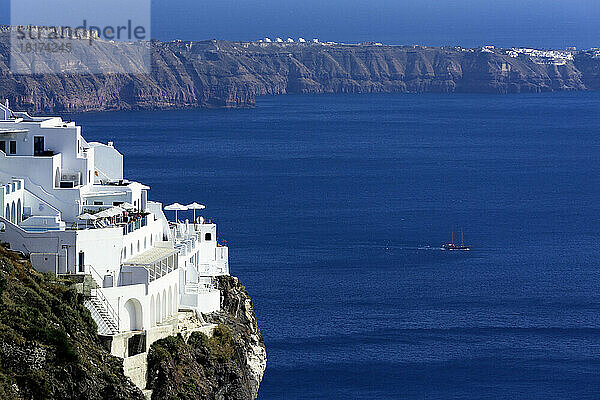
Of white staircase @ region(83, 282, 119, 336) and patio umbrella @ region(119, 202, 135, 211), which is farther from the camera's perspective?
patio umbrella @ region(119, 202, 135, 211)

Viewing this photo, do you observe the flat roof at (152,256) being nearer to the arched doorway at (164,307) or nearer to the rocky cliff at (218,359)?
the arched doorway at (164,307)

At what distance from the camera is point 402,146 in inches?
7633

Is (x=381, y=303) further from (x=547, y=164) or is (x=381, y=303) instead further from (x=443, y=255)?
(x=547, y=164)

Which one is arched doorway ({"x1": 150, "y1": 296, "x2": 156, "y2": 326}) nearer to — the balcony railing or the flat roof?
the flat roof

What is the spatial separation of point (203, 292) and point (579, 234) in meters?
71.3

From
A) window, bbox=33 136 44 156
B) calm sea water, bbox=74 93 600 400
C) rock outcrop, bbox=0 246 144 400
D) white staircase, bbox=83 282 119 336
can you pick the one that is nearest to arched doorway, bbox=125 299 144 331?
white staircase, bbox=83 282 119 336

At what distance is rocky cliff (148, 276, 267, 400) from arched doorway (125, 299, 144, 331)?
75cm

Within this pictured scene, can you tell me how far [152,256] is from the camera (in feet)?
129

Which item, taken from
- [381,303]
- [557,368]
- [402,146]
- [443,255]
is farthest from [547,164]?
[557,368]

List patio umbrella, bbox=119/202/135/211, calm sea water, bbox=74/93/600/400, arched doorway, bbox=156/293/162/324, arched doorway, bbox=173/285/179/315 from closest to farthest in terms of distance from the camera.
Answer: arched doorway, bbox=156/293/162/324
arched doorway, bbox=173/285/179/315
patio umbrella, bbox=119/202/135/211
calm sea water, bbox=74/93/600/400

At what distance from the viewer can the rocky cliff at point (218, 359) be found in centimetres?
3616

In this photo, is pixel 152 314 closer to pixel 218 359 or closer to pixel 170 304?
pixel 170 304

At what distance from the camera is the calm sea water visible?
218ft

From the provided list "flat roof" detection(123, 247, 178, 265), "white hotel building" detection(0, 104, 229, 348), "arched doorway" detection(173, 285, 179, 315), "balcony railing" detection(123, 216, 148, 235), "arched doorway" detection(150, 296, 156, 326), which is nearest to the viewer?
"white hotel building" detection(0, 104, 229, 348)
